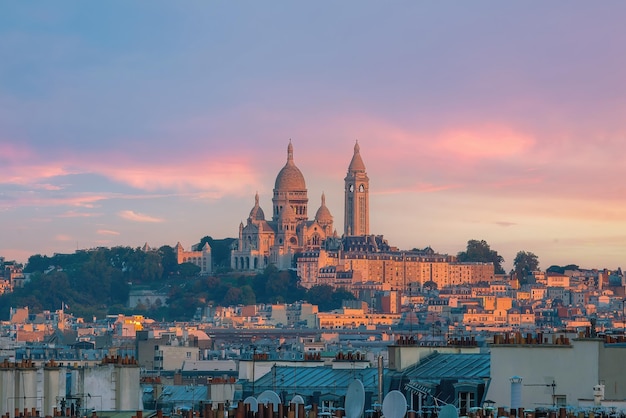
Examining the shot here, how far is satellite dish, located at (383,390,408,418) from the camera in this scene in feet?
67.7

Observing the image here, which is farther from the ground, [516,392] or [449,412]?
[516,392]

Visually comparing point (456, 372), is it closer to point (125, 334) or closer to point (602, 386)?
point (602, 386)

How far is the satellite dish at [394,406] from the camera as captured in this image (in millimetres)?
20625

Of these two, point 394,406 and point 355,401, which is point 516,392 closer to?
point 355,401

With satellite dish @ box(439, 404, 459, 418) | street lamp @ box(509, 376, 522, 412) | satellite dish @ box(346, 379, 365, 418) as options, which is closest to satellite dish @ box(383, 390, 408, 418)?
satellite dish @ box(346, 379, 365, 418)

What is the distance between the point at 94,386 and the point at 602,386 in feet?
17.6

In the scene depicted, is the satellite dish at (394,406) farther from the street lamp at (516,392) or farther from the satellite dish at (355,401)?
the street lamp at (516,392)

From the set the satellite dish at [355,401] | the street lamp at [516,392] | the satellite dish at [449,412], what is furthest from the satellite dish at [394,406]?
the street lamp at [516,392]

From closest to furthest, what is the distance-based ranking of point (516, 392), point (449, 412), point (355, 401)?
point (449, 412) → point (355, 401) → point (516, 392)

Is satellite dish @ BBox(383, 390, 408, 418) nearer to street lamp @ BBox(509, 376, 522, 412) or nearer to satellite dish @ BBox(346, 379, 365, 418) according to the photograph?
satellite dish @ BBox(346, 379, 365, 418)

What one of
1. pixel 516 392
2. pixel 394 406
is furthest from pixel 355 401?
pixel 516 392

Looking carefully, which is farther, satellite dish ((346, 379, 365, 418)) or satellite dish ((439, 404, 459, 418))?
satellite dish ((346, 379, 365, 418))

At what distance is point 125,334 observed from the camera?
556 ft

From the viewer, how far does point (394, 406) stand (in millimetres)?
20734
